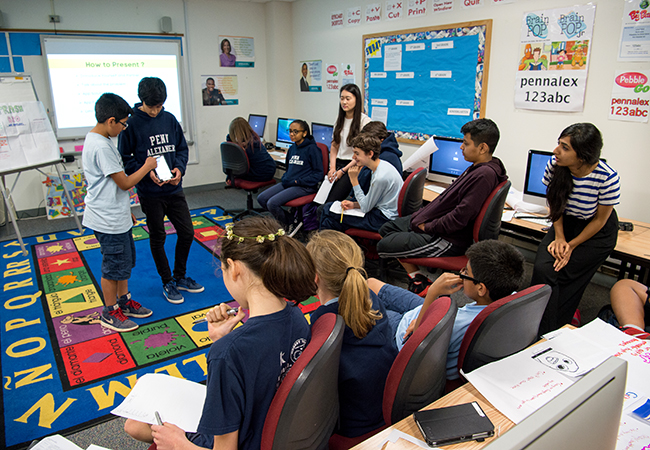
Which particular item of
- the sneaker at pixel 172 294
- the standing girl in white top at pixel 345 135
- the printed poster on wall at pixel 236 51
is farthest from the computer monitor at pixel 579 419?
the printed poster on wall at pixel 236 51

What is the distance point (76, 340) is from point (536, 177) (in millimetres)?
3217

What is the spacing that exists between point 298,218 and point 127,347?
214 centimetres

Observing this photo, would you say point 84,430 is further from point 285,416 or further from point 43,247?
point 43,247

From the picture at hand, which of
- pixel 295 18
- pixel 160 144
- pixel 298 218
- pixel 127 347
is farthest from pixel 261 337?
pixel 295 18

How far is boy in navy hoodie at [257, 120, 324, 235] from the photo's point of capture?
13.2ft

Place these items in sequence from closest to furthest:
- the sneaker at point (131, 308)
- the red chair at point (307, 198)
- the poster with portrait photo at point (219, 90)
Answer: the sneaker at point (131, 308) → the red chair at point (307, 198) → the poster with portrait photo at point (219, 90)

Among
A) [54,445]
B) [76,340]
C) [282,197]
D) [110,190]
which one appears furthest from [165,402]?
[282,197]

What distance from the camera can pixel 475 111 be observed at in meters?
3.77

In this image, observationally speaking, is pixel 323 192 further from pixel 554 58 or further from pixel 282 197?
pixel 554 58

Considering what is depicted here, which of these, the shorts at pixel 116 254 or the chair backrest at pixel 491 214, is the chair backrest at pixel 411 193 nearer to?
the chair backrest at pixel 491 214

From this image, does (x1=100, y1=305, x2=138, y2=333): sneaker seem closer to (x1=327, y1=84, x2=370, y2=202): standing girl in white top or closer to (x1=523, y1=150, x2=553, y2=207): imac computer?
(x1=327, y1=84, x2=370, y2=202): standing girl in white top

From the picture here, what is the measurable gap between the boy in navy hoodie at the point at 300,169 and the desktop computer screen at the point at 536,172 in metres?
1.78

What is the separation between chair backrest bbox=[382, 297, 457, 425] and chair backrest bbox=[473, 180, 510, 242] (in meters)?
1.37

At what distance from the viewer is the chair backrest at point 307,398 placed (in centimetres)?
97
